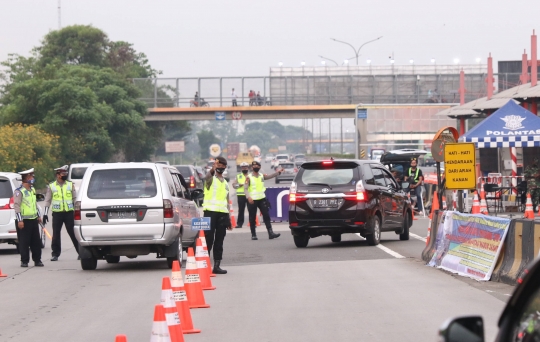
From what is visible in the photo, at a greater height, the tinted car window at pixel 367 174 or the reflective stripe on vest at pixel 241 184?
the tinted car window at pixel 367 174

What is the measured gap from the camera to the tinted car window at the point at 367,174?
1951cm

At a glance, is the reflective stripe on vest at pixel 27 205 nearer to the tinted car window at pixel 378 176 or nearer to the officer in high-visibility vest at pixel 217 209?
the officer in high-visibility vest at pixel 217 209

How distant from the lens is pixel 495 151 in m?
38.1

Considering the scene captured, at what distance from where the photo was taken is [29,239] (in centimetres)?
1736

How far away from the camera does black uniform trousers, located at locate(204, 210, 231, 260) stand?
14844mm

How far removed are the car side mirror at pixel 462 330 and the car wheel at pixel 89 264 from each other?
13.4 metres

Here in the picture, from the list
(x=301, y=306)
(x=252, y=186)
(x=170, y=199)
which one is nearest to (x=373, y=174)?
(x=252, y=186)

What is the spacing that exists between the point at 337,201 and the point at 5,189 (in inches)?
281

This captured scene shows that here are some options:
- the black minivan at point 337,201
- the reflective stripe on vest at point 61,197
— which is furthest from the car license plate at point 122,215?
the black minivan at point 337,201

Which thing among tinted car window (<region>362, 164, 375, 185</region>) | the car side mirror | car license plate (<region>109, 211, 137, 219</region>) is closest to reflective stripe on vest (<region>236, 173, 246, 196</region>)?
tinted car window (<region>362, 164, 375, 185</region>)

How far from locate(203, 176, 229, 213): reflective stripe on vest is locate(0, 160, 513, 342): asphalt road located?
3.53ft

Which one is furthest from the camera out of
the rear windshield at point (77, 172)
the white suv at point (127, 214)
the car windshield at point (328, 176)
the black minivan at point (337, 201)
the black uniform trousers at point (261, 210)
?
the rear windshield at point (77, 172)

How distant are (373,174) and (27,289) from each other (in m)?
8.62

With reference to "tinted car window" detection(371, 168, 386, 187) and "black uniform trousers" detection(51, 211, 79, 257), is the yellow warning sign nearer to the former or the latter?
"tinted car window" detection(371, 168, 386, 187)
